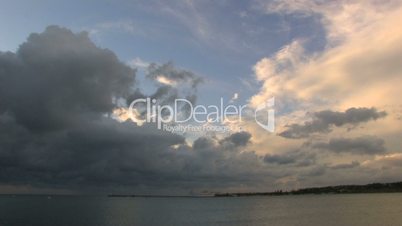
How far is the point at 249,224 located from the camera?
124m

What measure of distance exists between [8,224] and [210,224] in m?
57.3

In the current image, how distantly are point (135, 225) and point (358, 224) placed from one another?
61203 mm

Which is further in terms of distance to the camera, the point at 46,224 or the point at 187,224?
the point at 187,224

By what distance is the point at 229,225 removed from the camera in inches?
4852

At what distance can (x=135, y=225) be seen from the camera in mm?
117938

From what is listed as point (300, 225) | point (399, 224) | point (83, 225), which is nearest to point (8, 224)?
point (83, 225)

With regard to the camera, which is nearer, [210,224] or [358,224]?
[358,224]

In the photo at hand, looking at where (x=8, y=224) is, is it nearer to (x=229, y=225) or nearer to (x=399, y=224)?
(x=229, y=225)

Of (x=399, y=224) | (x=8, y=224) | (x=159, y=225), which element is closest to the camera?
(x=399, y=224)

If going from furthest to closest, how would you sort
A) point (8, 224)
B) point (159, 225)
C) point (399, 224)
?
1. point (159, 225)
2. point (8, 224)
3. point (399, 224)

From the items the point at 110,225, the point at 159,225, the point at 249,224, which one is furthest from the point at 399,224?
the point at 110,225

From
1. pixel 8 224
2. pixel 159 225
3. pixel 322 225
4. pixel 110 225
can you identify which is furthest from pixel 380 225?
pixel 8 224

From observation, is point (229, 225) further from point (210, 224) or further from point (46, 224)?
point (46, 224)

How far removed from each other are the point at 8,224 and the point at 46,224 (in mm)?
9740
